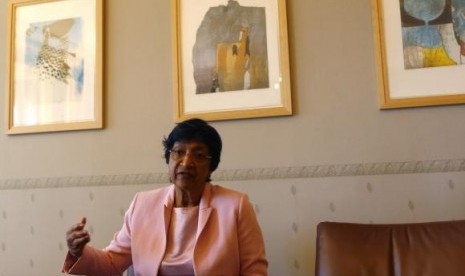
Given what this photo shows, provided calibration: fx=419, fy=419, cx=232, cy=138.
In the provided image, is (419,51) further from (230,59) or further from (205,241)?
(205,241)

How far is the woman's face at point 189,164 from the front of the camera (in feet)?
4.89

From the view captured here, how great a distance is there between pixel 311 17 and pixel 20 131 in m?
1.62

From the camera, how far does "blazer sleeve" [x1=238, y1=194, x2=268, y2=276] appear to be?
1458 millimetres

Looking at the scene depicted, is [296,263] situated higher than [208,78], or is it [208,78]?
[208,78]

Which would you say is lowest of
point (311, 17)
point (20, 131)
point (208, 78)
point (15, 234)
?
point (15, 234)

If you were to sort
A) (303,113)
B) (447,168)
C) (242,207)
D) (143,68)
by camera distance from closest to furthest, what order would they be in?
(242,207)
(447,168)
(303,113)
(143,68)

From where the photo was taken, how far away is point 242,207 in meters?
1.49

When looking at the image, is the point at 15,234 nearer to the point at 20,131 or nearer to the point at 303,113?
the point at 20,131

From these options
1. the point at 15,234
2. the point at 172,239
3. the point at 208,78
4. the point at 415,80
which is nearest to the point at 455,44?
the point at 415,80

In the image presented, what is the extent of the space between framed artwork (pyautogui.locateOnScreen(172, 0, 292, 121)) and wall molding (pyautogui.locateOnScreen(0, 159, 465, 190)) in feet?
0.89

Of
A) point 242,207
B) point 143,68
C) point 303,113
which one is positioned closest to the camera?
point 242,207

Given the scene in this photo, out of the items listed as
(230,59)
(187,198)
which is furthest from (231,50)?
(187,198)

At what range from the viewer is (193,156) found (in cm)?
151

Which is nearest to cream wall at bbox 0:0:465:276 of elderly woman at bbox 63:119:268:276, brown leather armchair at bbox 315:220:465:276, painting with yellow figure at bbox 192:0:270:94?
painting with yellow figure at bbox 192:0:270:94
